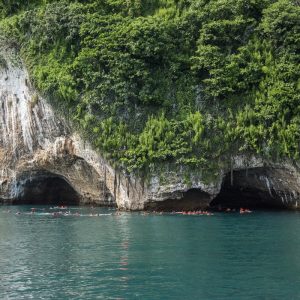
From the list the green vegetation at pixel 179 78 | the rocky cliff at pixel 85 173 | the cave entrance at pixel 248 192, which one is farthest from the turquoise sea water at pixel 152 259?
the green vegetation at pixel 179 78

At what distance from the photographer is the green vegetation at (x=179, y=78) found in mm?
43219

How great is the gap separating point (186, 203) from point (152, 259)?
20.8 m

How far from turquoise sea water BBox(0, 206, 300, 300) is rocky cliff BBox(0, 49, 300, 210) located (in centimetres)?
523

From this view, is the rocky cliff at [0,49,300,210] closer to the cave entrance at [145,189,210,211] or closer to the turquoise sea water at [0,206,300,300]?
the cave entrance at [145,189,210,211]

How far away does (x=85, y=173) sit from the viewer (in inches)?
1964

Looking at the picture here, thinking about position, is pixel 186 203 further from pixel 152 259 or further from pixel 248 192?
pixel 152 259

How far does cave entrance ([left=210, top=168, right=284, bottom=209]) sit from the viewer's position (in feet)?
148

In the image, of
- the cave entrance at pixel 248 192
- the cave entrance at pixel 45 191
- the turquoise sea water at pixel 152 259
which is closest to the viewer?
the turquoise sea water at pixel 152 259

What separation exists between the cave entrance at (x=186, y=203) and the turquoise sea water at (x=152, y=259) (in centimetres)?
558

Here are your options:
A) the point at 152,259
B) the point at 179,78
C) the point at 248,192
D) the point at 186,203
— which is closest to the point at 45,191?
the point at 186,203

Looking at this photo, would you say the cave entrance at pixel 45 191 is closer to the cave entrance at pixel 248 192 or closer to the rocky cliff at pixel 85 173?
the rocky cliff at pixel 85 173

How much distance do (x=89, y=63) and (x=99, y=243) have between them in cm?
2073

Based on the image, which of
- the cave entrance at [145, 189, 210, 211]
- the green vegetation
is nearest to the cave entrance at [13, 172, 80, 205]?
the green vegetation

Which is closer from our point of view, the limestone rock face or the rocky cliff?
the rocky cliff
